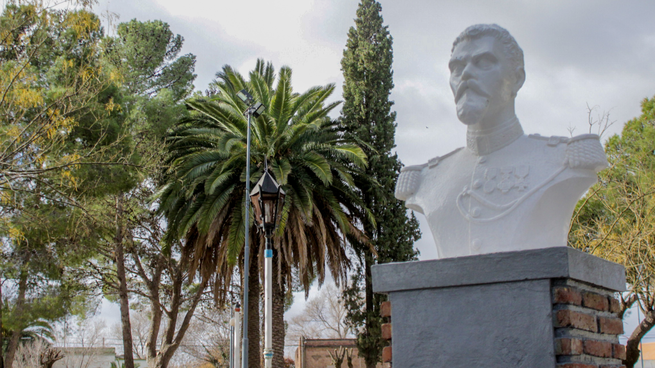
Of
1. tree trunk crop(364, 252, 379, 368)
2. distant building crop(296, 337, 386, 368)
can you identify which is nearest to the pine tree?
tree trunk crop(364, 252, 379, 368)

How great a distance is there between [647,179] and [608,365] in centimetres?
1269

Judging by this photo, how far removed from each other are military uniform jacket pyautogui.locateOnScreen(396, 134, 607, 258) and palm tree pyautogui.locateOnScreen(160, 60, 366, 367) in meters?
11.8

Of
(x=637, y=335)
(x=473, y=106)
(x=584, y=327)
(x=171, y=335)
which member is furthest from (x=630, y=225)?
(x=171, y=335)

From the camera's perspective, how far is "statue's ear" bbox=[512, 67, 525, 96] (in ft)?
11.3

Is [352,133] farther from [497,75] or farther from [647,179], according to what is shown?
[497,75]

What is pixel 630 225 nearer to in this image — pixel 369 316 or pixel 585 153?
pixel 369 316

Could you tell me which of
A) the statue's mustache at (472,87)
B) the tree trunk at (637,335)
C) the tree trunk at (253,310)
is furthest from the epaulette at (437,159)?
the tree trunk at (637,335)

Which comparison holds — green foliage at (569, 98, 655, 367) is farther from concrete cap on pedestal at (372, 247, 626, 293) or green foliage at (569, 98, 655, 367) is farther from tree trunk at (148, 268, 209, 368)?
tree trunk at (148, 268, 209, 368)

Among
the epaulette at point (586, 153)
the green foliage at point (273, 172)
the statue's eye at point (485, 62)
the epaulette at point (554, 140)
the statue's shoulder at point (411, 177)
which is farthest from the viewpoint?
the green foliage at point (273, 172)

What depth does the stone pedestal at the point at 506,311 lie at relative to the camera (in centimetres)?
254

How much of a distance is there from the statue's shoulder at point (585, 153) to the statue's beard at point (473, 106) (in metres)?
0.47

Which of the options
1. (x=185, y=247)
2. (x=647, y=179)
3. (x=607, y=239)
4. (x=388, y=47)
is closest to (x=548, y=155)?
(x=607, y=239)

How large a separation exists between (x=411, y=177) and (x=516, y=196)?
72 centimetres

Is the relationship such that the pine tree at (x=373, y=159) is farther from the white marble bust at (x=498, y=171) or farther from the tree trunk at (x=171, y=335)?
the white marble bust at (x=498, y=171)
